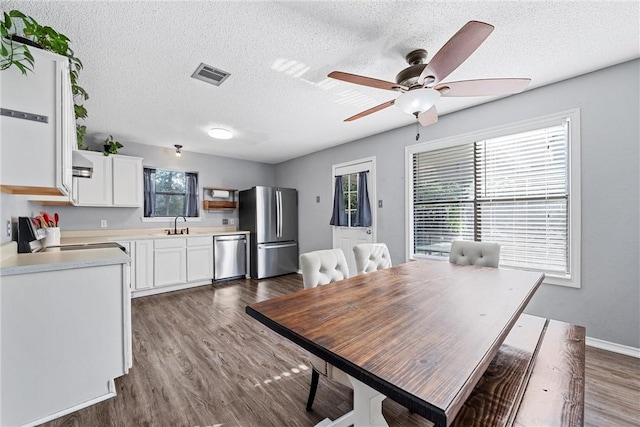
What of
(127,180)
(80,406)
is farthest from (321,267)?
(127,180)

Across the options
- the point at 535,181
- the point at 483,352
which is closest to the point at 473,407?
the point at 483,352

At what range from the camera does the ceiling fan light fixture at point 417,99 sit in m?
1.70

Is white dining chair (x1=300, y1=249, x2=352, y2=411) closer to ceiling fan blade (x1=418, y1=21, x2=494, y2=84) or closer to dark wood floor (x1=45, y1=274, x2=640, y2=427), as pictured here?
dark wood floor (x1=45, y1=274, x2=640, y2=427)

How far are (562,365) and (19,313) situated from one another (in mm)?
2858

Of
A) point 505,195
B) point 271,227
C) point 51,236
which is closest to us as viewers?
point 51,236

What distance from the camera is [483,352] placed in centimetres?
85

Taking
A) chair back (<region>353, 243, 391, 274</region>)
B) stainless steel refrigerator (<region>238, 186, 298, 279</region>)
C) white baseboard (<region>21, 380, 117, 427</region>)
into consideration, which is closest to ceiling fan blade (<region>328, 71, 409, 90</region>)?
chair back (<region>353, 243, 391, 274</region>)

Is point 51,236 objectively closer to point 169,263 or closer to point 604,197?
point 169,263

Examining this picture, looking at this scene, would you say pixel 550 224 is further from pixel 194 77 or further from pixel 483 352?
pixel 194 77

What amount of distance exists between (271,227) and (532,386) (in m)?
4.48

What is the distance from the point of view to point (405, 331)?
100 cm

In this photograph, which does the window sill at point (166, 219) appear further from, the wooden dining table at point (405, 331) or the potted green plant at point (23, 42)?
the wooden dining table at point (405, 331)

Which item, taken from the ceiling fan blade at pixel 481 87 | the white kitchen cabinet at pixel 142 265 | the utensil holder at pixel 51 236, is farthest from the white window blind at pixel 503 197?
the utensil holder at pixel 51 236

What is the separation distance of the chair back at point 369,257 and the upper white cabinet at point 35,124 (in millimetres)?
2143
